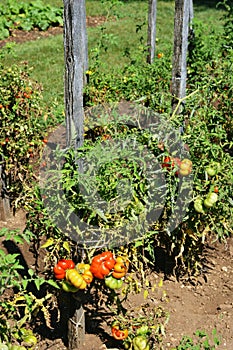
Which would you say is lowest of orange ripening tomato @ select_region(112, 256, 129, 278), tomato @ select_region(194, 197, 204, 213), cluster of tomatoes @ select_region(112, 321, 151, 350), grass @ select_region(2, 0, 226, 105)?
cluster of tomatoes @ select_region(112, 321, 151, 350)

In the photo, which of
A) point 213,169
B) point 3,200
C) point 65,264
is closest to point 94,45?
point 3,200

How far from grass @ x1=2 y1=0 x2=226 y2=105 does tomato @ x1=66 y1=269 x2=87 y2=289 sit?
12.5ft

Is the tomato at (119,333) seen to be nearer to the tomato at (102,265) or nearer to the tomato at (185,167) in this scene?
the tomato at (102,265)

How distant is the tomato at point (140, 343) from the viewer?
291 centimetres

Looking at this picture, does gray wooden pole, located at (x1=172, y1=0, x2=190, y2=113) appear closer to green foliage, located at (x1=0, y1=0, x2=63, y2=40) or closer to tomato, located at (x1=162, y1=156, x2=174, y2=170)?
tomato, located at (x1=162, y1=156, x2=174, y2=170)

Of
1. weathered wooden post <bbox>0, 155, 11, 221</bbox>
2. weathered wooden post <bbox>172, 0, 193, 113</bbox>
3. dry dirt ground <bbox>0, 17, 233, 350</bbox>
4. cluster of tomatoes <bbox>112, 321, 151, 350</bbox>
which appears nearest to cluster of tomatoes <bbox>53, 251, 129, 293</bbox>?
cluster of tomatoes <bbox>112, 321, 151, 350</bbox>

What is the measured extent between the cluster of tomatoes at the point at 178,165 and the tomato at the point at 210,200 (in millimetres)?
190

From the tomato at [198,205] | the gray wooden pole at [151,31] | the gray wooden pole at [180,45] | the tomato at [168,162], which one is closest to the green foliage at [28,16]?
the gray wooden pole at [151,31]

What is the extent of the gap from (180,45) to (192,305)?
1.80 metres

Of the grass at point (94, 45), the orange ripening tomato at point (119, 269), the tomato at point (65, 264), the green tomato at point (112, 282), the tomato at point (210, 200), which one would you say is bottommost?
the grass at point (94, 45)

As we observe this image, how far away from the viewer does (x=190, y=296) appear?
11.9 feet

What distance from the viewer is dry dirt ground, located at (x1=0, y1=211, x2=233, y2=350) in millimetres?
3240

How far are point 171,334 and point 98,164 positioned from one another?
3.95 feet

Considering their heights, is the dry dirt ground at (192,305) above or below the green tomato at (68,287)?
below
